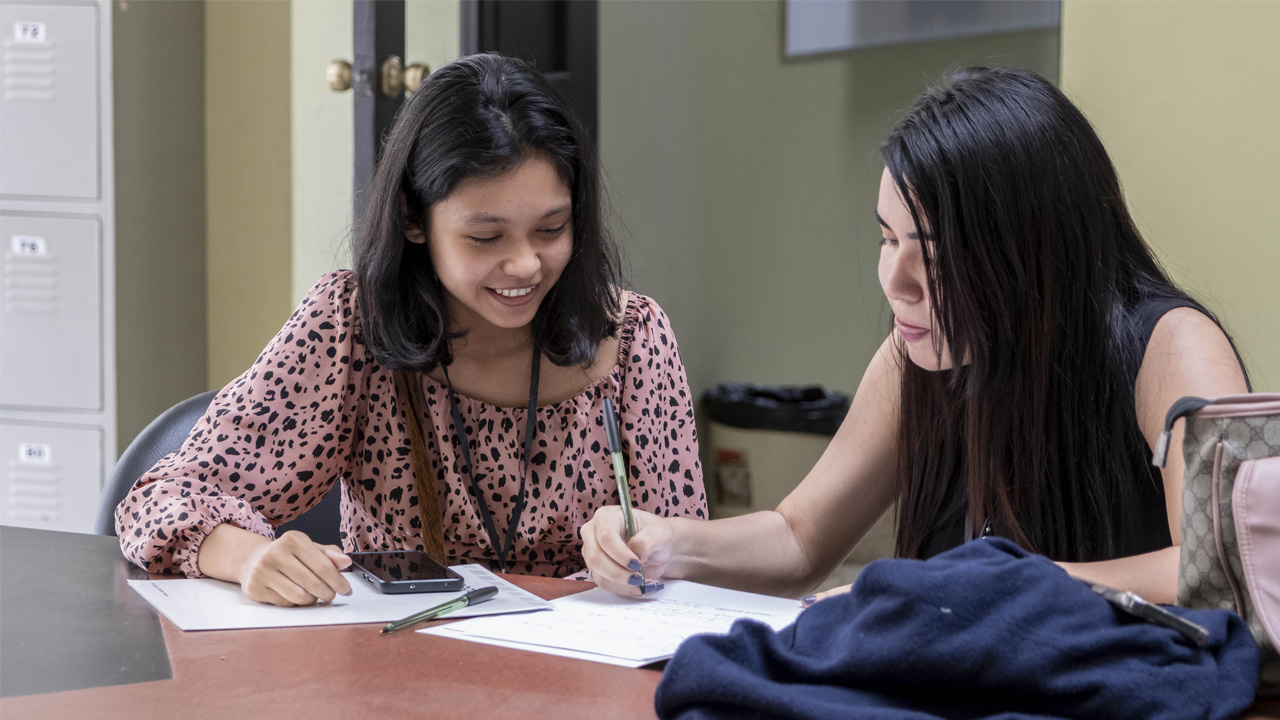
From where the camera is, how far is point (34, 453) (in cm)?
273

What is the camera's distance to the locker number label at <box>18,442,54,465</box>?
2732 mm

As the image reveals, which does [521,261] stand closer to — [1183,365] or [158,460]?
[158,460]

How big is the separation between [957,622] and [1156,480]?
1.99 ft

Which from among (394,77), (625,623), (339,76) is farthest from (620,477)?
(339,76)

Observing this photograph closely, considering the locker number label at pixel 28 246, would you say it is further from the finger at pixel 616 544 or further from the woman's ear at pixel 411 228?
the finger at pixel 616 544

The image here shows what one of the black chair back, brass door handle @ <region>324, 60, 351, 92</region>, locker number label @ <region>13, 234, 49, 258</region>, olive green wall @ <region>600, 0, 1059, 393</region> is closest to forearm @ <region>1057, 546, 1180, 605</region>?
the black chair back

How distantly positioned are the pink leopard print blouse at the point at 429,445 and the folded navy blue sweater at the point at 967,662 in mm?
763

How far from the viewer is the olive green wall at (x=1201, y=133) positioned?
181cm

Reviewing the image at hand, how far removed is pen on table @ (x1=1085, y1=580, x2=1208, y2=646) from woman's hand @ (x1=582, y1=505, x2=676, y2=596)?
446 mm

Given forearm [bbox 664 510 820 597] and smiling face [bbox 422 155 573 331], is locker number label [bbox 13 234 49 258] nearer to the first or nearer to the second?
smiling face [bbox 422 155 573 331]

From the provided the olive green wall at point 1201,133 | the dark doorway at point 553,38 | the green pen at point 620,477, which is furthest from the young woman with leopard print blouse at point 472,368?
the dark doorway at point 553,38

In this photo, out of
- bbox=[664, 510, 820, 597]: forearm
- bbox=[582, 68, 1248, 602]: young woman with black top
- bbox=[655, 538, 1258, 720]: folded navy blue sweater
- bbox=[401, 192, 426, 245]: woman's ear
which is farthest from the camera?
bbox=[401, 192, 426, 245]: woman's ear

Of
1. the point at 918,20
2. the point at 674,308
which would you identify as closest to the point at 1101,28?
the point at 918,20

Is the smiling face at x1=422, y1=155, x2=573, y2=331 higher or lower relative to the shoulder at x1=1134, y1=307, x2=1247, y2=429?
higher
